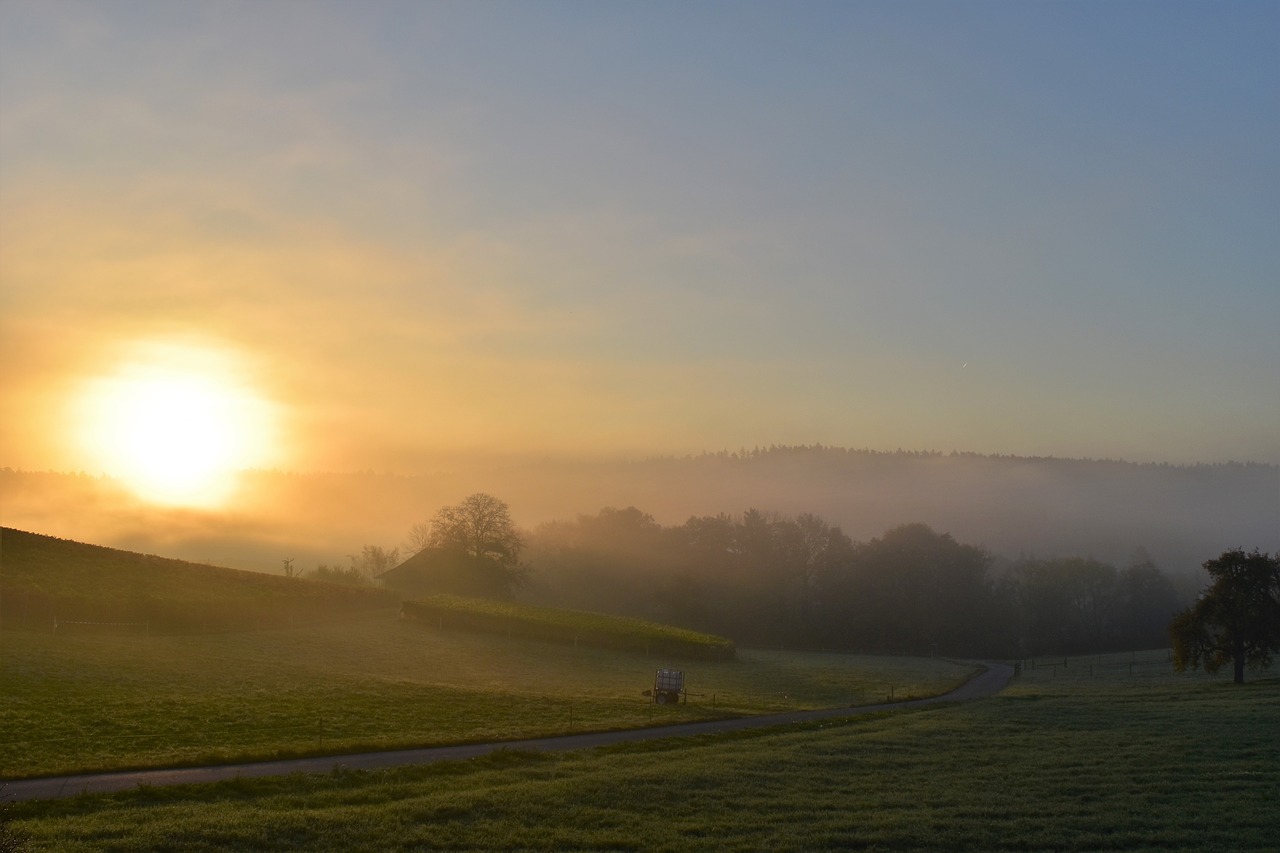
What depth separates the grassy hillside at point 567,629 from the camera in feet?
244

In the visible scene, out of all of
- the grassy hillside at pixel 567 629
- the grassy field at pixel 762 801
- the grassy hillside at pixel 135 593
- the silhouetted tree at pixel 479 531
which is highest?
the silhouetted tree at pixel 479 531

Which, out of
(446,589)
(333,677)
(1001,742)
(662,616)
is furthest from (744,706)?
(662,616)

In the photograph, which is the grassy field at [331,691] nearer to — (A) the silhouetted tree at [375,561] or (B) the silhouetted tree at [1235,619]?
(B) the silhouetted tree at [1235,619]

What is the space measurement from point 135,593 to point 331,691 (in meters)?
26.9

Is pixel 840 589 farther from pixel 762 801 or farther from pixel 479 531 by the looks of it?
pixel 762 801

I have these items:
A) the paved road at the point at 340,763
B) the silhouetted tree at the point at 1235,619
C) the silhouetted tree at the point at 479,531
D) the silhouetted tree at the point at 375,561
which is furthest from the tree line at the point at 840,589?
the paved road at the point at 340,763

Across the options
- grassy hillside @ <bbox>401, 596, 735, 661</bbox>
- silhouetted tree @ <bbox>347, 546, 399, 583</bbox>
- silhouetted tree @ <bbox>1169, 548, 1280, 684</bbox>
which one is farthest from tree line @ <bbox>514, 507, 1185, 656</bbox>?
silhouetted tree @ <bbox>1169, 548, 1280, 684</bbox>

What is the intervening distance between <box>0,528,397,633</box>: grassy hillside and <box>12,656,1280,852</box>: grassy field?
1589 inches

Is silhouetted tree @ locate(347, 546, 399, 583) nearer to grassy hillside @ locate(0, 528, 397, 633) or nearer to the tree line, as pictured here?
the tree line

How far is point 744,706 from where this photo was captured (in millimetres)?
45781

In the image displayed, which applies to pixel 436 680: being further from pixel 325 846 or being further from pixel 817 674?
pixel 325 846

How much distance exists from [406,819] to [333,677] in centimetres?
2940

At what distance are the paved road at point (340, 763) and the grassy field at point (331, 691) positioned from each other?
86 cm

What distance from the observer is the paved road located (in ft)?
69.7
